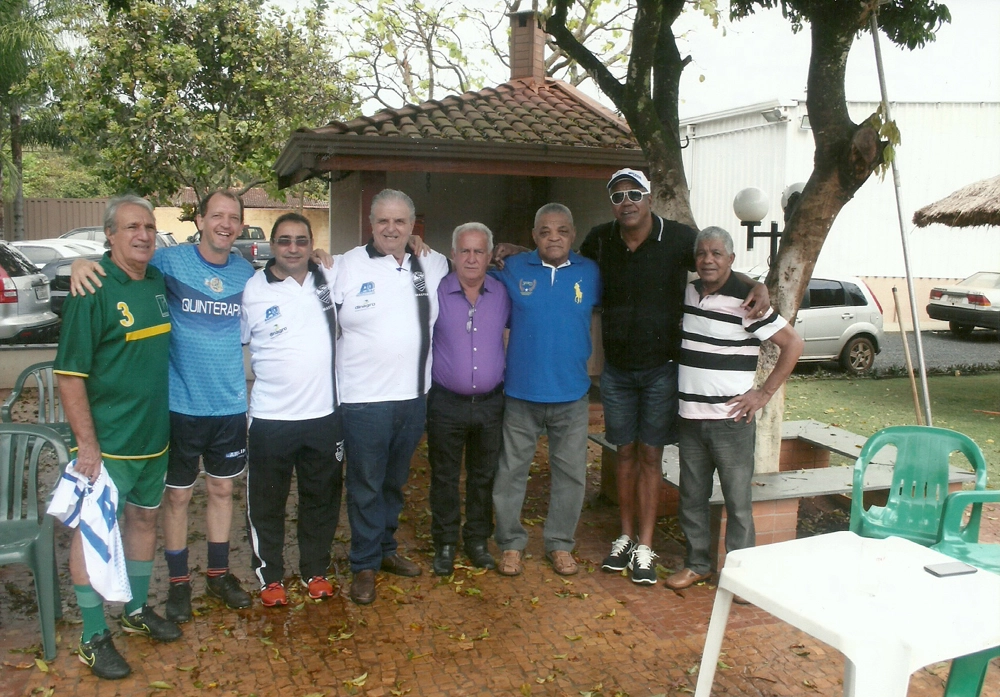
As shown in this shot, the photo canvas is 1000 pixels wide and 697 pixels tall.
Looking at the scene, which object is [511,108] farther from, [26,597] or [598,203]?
[26,597]

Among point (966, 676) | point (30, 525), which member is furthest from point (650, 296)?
point (30, 525)

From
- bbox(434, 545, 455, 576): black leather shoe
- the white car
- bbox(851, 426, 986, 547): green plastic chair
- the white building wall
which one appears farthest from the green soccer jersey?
the white building wall

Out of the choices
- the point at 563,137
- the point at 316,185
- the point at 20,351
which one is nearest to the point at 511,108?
the point at 563,137

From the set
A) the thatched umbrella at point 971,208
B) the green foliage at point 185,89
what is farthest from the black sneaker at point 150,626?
the green foliage at point 185,89

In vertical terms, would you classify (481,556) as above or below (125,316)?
below

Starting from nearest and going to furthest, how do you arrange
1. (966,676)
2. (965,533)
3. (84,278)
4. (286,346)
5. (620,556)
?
(966,676), (84,278), (965,533), (286,346), (620,556)

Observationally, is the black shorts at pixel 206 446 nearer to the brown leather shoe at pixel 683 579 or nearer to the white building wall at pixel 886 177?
the brown leather shoe at pixel 683 579

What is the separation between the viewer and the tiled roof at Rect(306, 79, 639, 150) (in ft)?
29.3

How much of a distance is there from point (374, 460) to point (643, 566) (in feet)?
5.34

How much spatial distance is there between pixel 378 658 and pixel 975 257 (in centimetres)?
2066

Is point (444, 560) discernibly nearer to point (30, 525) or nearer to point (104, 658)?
point (104, 658)

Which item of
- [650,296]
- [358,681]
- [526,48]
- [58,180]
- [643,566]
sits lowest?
[358,681]

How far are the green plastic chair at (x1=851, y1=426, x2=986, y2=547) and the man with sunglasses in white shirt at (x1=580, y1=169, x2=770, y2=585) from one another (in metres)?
1.04

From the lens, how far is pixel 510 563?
4.86 metres
